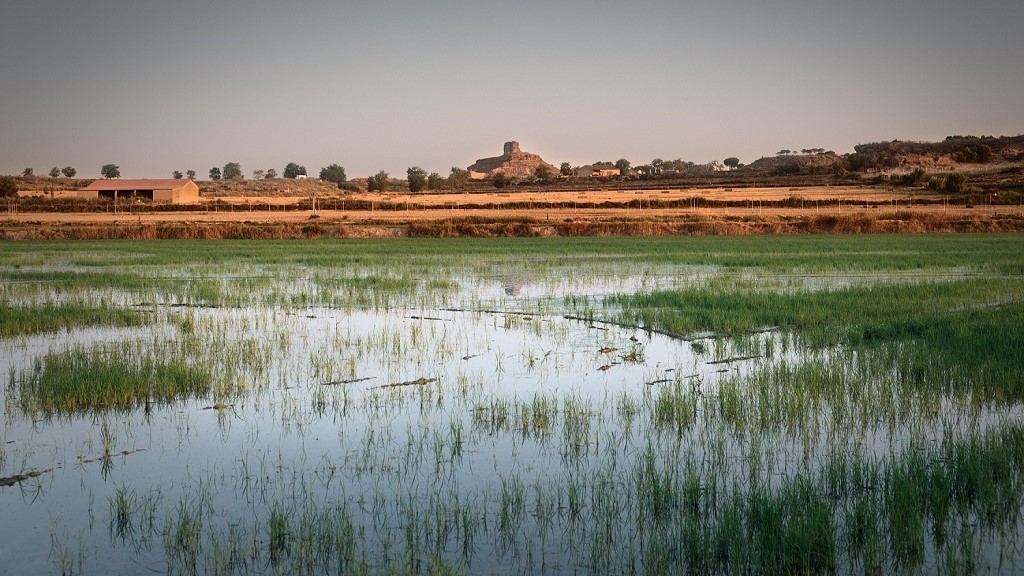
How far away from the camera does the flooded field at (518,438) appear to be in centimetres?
476

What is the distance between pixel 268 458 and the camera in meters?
6.61

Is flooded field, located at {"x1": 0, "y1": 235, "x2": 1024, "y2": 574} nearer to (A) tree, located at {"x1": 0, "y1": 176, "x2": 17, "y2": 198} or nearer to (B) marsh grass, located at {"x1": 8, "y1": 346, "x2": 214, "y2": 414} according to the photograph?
(B) marsh grass, located at {"x1": 8, "y1": 346, "x2": 214, "y2": 414}

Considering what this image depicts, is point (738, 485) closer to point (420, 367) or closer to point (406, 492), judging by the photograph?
point (406, 492)

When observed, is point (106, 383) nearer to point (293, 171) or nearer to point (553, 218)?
point (553, 218)

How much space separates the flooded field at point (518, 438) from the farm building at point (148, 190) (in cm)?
7984

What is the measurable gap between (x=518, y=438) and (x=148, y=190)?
309 ft

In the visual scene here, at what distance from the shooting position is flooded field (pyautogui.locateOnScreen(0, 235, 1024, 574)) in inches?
187

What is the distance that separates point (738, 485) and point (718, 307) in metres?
10.4

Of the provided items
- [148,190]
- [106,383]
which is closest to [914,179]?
[148,190]

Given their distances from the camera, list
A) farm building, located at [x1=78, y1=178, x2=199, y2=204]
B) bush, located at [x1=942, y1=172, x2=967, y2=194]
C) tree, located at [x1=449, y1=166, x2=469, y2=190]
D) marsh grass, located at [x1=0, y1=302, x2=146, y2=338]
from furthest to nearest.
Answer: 1. tree, located at [x1=449, y1=166, x2=469, y2=190]
2. farm building, located at [x1=78, y1=178, x2=199, y2=204]
3. bush, located at [x1=942, y1=172, x2=967, y2=194]
4. marsh grass, located at [x1=0, y1=302, x2=146, y2=338]

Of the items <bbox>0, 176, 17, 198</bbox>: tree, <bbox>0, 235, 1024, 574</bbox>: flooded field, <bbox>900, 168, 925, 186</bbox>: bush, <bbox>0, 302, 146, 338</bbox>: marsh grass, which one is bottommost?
<bbox>0, 235, 1024, 574</bbox>: flooded field

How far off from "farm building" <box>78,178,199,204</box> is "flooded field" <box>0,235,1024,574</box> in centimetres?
7984

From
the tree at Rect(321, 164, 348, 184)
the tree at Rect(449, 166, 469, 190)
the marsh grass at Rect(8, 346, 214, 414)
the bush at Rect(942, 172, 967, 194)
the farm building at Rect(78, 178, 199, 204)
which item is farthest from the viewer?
the tree at Rect(321, 164, 348, 184)

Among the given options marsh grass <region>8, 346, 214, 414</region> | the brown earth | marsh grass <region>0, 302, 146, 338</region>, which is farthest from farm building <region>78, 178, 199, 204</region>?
marsh grass <region>8, 346, 214, 414</region>
